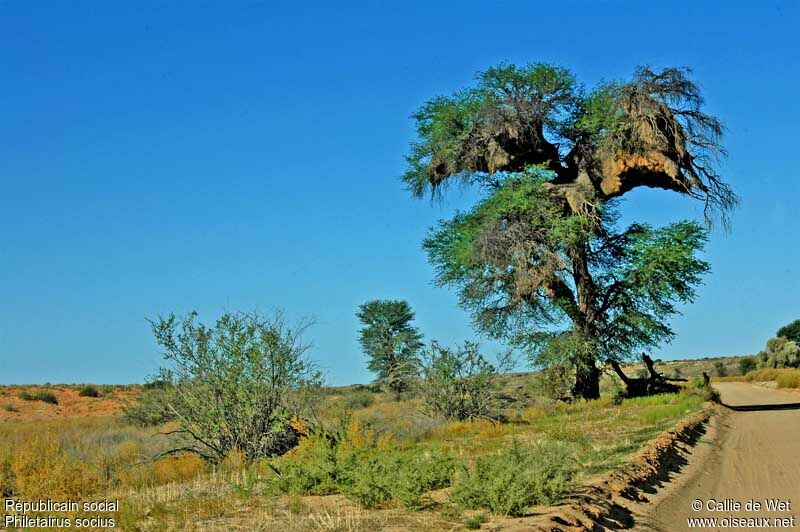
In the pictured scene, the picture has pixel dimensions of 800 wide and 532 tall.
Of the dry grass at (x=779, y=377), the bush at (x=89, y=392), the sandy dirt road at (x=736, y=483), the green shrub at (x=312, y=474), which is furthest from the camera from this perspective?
the bush at (x=89, y=392)

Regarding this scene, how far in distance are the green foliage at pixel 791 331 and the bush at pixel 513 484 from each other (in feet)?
276

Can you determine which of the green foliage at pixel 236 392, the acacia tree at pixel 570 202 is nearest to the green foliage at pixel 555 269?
the acacia tree at pixel 570 202

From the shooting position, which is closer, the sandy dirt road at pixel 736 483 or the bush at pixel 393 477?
the sandy dirt road at pixel 736 483

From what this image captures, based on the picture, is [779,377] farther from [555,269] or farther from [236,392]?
[236,392]

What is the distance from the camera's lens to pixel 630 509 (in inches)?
399

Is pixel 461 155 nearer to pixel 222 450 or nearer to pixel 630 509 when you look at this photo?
pixel 222 450

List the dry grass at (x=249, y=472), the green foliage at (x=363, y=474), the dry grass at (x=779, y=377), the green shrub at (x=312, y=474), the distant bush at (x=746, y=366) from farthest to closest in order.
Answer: the distant bush at (x=746, y=366)
the dry grass at (x=779, y=377)
the green shrub at (x=312, y=474)
the green foliage at (x=363, y=474)
the dry grass at (x=249, y=472)

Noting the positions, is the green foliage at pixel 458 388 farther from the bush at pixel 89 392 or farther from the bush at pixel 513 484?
the bush at pixel 89 392

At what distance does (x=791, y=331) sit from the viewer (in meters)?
87.7

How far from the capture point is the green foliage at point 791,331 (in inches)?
3393

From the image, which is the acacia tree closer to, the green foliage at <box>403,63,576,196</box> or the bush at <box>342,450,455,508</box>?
the green foliage at <box>403,63,576,196</box>

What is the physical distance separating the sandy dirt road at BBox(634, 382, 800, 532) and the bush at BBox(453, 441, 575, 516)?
1.12 metres

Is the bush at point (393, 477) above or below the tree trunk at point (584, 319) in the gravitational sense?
below

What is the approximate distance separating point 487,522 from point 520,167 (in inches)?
914
